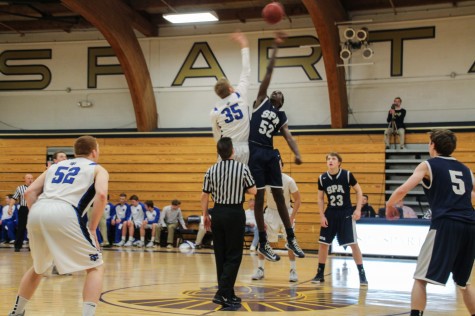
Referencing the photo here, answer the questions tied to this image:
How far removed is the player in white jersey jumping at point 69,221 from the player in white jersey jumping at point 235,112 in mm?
2602

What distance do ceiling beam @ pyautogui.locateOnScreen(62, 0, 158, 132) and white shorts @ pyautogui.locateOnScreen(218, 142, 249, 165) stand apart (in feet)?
37.2

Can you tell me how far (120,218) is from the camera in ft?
64.9

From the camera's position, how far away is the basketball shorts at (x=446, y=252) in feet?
18.1

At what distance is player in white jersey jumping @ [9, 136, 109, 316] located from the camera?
207 inches

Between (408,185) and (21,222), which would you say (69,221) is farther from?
(21,222)

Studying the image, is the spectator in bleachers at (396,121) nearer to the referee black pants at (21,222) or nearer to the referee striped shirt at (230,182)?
the referee black pants at (21,222)

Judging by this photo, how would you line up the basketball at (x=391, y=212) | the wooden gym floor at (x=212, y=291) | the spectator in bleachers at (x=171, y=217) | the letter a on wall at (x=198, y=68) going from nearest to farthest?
the basketball at (x=391, y=212), the wooden gym floor at (x=212, y=291), the spectator in bleachers at (x=171, y=217), the letter a on wall at (x=198, y=68)

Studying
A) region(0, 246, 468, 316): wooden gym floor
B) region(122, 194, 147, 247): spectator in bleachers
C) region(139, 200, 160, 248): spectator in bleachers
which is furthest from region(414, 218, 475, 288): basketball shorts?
region(122, 194, 147, 247): spectator in bleachers

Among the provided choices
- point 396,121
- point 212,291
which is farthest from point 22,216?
point 396,121

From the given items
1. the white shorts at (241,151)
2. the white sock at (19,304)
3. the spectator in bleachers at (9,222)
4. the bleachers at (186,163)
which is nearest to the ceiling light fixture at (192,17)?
the bleachers at (186,163)

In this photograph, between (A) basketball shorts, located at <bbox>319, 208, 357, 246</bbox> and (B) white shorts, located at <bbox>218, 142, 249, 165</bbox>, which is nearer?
(B) white shorts, located at <bbox>218, 142, 249, 165</bbox>

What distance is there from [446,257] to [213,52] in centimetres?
1702

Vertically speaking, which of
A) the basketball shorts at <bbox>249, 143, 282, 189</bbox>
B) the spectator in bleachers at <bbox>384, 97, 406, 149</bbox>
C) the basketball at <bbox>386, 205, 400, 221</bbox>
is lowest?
the basketball at <bbox>386, 205, 400, 221</bbox>

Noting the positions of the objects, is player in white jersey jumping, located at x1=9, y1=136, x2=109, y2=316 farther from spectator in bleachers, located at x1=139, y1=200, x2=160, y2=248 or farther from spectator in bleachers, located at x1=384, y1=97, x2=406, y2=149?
spectator in bleachers, located at x1=384, y1=97, x2=406, y2=149
